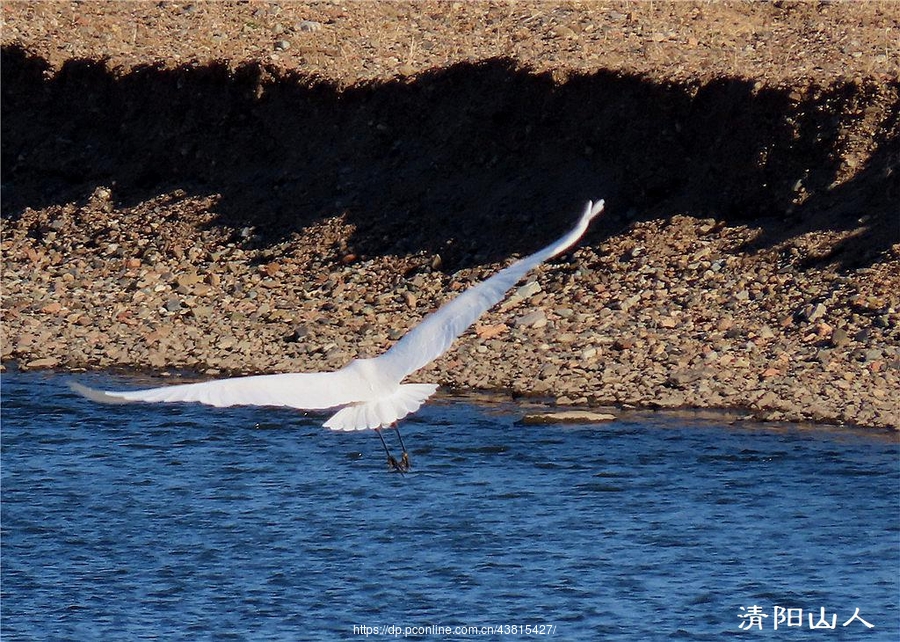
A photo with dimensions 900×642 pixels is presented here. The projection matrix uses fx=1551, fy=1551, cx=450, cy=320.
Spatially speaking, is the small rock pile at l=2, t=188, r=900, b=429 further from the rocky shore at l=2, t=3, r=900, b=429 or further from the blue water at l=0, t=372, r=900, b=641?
the blue water at l=0, t=372, r=900, b=641

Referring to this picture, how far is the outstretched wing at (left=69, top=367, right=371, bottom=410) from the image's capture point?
628 cm

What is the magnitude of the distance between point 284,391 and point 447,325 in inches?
30.3

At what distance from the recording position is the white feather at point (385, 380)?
668 cm

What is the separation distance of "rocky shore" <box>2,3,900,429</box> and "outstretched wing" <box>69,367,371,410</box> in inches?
190

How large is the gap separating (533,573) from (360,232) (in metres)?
6.77

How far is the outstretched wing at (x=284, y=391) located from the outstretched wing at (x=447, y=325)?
0.58 ft

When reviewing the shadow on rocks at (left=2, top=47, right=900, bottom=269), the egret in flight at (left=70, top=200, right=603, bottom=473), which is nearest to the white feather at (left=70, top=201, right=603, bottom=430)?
the egret in flight at (left=70, top=200, right=603, bottom=473)

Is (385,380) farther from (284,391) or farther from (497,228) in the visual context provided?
(497,228)

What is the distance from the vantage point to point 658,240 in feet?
45.1

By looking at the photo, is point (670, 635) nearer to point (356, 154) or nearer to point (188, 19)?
point (356, 154)

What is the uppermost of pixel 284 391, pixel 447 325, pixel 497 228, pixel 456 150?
pixel 456 150

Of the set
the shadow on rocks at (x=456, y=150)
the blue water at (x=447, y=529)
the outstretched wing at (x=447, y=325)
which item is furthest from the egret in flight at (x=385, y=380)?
the shadow on rocks at (x=456, y=150)

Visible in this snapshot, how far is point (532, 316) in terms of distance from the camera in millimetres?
12891

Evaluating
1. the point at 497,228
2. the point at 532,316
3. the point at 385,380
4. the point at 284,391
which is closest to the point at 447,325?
the point at 385,380
